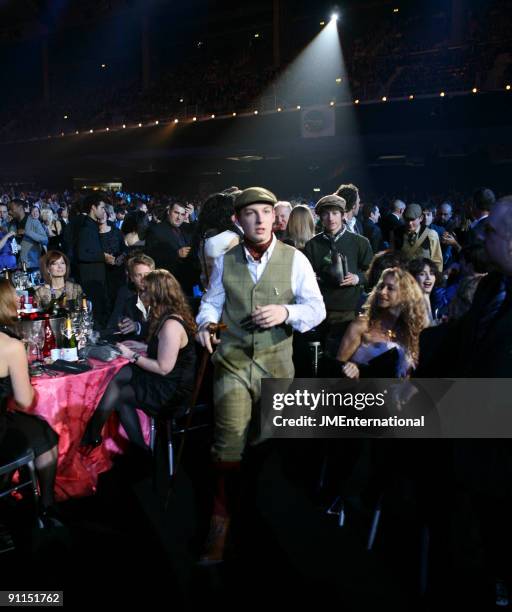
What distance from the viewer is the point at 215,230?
423 centimetres

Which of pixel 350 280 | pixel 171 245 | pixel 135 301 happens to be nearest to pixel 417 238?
pixel 350 280

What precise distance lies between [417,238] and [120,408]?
3236 millimetres

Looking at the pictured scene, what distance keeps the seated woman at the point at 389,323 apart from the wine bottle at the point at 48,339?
1679 mm

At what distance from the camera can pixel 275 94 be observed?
618 inches

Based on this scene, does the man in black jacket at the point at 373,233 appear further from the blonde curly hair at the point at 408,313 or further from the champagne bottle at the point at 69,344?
the champagne bottle at the point at 69,344

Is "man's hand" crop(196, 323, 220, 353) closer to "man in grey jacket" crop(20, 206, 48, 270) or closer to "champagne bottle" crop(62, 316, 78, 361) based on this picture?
"champagne bottle" crop(62, 316, 78, 361)

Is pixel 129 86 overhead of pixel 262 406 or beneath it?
overhead

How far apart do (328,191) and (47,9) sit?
13.8 metres

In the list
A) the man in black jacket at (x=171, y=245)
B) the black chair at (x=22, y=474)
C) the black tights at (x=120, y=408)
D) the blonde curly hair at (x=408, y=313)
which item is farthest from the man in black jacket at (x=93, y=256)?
the blonde curly hair at (x=408, y=313)

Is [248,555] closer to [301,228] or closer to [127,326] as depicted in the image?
[127,326]

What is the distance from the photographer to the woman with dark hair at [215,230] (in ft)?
13.1

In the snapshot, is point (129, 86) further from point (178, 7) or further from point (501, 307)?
point (501, 307)

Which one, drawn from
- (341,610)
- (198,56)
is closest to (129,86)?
(198,56)

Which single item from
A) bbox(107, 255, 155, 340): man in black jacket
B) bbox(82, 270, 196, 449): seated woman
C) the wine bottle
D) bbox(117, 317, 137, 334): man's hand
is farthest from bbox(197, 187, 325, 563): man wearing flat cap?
bbox(107, 255, 155, 340): man in black jacket
